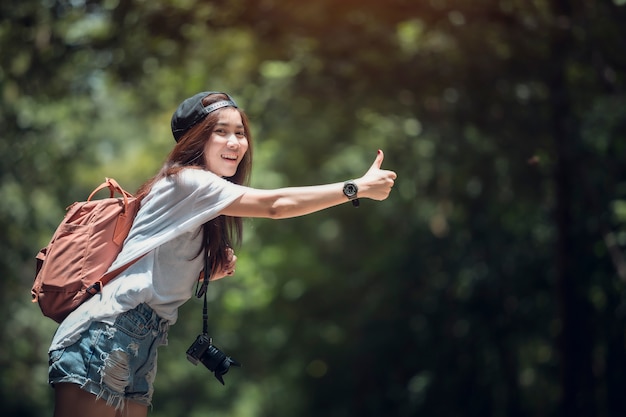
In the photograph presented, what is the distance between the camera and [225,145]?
350 cm

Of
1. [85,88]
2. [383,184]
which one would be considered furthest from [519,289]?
[383,184]

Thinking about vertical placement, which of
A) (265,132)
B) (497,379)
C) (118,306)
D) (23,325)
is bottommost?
(23,325)

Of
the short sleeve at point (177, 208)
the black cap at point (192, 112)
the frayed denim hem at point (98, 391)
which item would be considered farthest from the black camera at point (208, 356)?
the black cap at point (192, 112)

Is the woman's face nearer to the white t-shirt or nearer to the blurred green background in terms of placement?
the white t-shirt

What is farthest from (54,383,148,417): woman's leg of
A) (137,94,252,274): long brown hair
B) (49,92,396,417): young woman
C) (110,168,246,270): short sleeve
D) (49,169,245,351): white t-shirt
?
(137,94,252,274): long brown hair

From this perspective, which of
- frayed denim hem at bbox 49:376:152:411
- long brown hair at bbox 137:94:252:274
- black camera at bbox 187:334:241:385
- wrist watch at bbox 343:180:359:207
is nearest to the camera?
frayed denim hem at bbox 49:376:152:411

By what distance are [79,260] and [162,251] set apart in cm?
28

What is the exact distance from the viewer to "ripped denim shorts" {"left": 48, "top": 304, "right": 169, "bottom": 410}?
3203mm

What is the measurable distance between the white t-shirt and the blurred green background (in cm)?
560

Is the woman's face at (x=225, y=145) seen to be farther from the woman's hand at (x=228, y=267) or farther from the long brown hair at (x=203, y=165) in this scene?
the woman's hand at (x=228, y=267)

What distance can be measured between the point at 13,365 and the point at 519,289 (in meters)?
9.04

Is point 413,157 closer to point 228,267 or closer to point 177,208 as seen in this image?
point 228,267

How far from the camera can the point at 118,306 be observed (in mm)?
3254

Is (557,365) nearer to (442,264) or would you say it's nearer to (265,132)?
(442,264)
